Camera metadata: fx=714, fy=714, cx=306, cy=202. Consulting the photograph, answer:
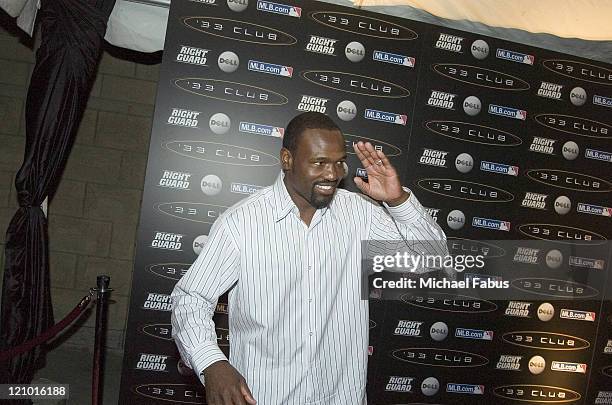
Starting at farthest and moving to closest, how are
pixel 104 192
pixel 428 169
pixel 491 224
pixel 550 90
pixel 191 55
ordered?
pixel 104 192, pixel 550 90, pixel 491 224, pixel 428 169, pixel 191 55

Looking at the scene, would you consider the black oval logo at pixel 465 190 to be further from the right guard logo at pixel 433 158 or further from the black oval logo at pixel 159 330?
the black oval logo at pixel 159 330

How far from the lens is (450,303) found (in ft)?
14.6

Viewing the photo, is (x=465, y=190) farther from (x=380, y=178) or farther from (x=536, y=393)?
(x=380, y=178)

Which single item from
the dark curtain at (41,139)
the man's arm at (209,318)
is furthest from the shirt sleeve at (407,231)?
the dark curtain at (41,139)

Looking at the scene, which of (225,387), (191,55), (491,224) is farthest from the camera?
(491,224)

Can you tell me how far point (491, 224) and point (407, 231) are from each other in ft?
7.31

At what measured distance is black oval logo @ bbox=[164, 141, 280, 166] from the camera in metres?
4.04

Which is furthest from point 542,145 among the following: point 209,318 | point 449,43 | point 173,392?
point 209,318

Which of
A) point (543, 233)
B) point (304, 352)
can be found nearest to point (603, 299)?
point (543, 233)

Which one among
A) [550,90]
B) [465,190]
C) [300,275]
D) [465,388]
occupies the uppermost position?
[550,90]

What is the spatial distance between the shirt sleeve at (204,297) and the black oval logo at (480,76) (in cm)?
250

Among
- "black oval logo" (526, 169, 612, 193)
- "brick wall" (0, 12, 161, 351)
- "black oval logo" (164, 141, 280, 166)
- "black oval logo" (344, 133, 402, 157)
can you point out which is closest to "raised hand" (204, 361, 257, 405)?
"black oval logo" (164, 141, 280, 166)

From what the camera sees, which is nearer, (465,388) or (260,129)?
(260,129)

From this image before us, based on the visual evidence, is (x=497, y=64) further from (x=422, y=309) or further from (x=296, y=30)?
(x=422, y=309)
